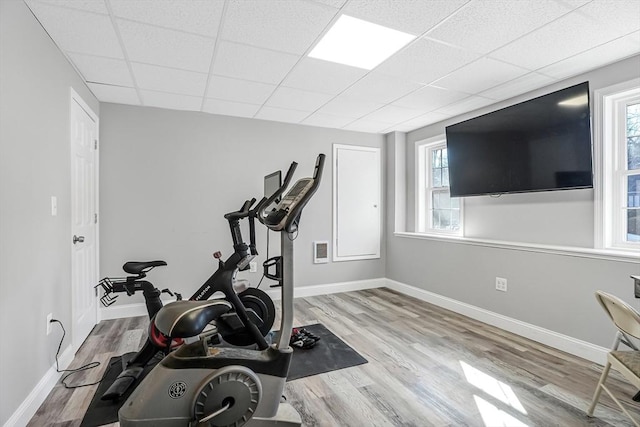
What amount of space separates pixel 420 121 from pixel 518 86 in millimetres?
1280

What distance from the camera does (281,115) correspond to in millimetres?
3922

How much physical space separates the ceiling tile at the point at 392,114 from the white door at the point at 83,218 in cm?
293

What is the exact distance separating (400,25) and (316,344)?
2508 millimetres

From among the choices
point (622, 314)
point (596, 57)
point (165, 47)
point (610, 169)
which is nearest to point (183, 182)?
point (165, 47)

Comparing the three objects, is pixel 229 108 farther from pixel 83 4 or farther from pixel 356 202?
pixel 356 202

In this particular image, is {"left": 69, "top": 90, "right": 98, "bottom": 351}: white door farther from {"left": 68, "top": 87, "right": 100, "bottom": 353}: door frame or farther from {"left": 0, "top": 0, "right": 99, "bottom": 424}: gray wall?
{"left": 0, "top": 0, "right": 99, "bottom": 424}: gray wall

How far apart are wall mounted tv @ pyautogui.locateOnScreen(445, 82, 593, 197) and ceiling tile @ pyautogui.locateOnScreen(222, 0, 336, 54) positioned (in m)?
2.05

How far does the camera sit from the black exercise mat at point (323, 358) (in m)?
2.34

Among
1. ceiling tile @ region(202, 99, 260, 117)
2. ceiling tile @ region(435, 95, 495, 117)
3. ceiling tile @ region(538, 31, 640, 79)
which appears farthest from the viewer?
ceiling tile @ region(202, 99, 260, 117)

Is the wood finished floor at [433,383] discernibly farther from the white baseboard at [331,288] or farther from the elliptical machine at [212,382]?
the white baseboard at [331,288]

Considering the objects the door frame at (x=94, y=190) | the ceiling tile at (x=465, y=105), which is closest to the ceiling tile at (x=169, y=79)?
the door frame at (x=94, y=190)

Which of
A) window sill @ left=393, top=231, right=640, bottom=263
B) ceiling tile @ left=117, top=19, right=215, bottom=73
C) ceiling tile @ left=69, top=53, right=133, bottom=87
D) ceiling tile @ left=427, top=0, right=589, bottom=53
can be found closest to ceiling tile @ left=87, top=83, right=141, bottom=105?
ceiling tile @ left=69, top=53, right=133, bottom=87

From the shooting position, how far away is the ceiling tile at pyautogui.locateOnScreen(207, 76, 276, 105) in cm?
292

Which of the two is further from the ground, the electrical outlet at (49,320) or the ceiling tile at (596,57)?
the ceiling tile at (596,57)
